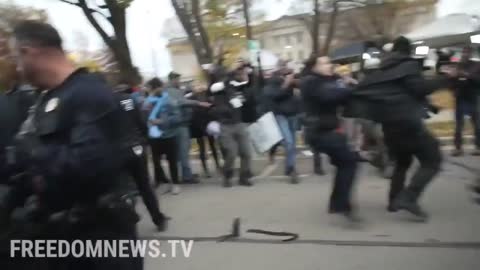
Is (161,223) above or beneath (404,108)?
beneath

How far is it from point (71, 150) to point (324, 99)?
11.5ft

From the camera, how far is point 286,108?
26.3 feet

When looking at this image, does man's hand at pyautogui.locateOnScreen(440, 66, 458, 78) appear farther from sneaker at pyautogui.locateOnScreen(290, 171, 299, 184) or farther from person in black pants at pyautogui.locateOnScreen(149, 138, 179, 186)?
person in black pants at pyautogui.locateOnScreen(149, 138, 179, 186)

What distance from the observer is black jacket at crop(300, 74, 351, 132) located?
5.36m

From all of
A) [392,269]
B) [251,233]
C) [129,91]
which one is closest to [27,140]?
[392,269]

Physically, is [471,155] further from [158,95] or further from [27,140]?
[27,140]

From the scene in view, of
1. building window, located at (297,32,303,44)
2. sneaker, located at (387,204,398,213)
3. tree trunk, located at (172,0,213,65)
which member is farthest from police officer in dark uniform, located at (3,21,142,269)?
building window, located at (297,32,303,44)

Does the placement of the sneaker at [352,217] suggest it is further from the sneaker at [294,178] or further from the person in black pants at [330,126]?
the sneaker at [294,178]

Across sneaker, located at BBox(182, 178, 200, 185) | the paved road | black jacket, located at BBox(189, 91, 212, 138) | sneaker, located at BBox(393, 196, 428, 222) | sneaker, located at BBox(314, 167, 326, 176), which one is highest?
black jacket, located at BBox(189, 91, 212, 138)

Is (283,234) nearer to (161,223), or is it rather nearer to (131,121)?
(161,223)

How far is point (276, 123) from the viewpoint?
26.6ft

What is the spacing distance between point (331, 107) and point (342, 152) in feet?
1.41

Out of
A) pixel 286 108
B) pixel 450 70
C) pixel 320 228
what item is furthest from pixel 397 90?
pixel 450 70

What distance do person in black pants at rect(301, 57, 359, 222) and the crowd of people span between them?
Result: 10 mm
